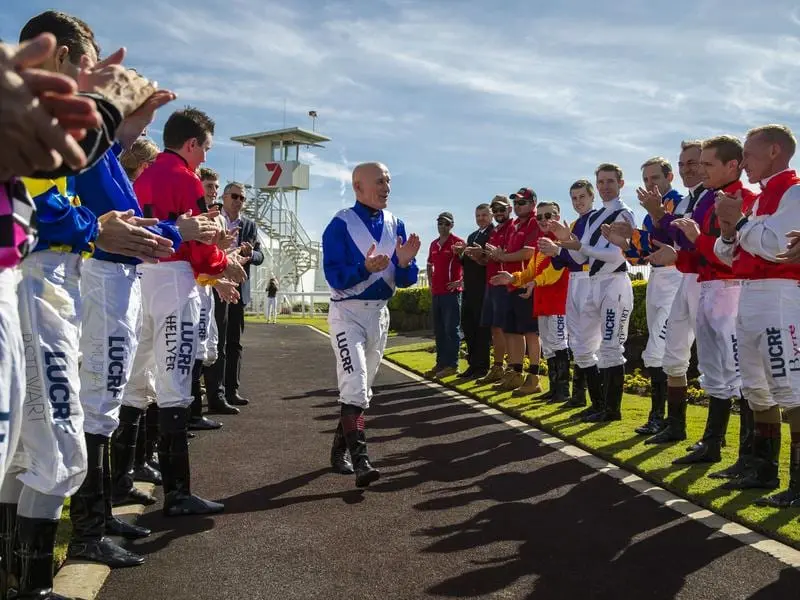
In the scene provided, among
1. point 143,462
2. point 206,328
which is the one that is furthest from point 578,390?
point 143,462

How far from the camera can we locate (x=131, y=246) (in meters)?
3.37

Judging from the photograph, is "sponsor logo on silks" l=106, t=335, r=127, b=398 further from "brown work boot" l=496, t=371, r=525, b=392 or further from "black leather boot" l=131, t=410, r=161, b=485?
"brown work boot" l=496, t=371, r=525, b=392

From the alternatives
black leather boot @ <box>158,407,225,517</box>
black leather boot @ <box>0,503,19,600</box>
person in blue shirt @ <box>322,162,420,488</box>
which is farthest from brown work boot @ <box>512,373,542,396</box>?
black leather boot @ <box>0,503,19,600</box>

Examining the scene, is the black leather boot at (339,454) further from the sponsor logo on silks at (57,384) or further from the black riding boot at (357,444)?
the sponsor logo on silks at (57,384)

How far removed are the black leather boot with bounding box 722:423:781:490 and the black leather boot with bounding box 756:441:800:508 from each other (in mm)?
364

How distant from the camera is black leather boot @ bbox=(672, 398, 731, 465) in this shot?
6.05 metres

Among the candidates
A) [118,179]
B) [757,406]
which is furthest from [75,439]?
[757,406]

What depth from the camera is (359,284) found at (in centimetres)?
580

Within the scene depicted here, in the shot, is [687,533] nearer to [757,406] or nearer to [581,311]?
[757,406]

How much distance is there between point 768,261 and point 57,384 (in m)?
4.48

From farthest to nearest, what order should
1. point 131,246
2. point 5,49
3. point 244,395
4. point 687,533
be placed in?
1. point 244,395
2. point 687,533
3. point 131,246
4. point 5,49

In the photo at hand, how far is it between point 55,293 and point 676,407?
5.83m

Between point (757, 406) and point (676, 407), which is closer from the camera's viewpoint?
point (757, 406)

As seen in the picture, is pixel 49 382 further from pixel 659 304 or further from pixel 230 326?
pixel 230 326
